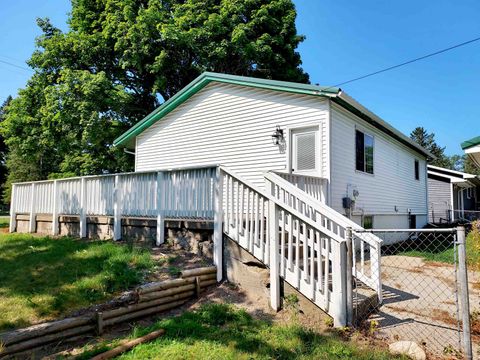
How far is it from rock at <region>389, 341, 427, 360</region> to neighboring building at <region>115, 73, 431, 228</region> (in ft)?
13.5

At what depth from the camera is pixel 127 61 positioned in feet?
55.4

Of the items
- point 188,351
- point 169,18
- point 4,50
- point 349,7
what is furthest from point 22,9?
point 188,351

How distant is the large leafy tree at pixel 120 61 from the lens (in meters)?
15.6

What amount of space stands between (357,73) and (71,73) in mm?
12447

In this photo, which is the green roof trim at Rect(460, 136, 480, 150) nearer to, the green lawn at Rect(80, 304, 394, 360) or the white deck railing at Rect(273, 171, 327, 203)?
the white deck railing at Rect(273, 171, 327, 203)

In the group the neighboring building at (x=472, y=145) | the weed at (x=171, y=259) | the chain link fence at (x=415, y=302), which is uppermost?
the neighboring building at (x=472, y=145)

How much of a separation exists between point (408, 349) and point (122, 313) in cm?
326

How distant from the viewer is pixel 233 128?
9.97 metres

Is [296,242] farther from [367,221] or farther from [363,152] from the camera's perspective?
[367,221]

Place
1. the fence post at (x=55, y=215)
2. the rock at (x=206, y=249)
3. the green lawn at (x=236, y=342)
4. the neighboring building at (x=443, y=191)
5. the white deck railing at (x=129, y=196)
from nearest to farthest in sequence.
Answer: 1. the green lawn at (x=236, y=342)
2. the rock at (x=206, y=249)
3. the white deck railing at (x=129, y=196)
4. the fence post at (x=55, y=215)
5. the neighboring building at (x=443, y=191)

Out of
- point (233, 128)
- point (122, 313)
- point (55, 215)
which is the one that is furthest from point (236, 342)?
point (55, 215)

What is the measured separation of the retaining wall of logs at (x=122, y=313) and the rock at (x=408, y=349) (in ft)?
9.18

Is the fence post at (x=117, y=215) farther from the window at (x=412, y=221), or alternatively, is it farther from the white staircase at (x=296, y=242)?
the window at (x=412, y=221)

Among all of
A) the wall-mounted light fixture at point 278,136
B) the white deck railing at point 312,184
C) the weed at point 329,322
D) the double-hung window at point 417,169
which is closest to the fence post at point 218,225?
the white deck railing at point 312,184
